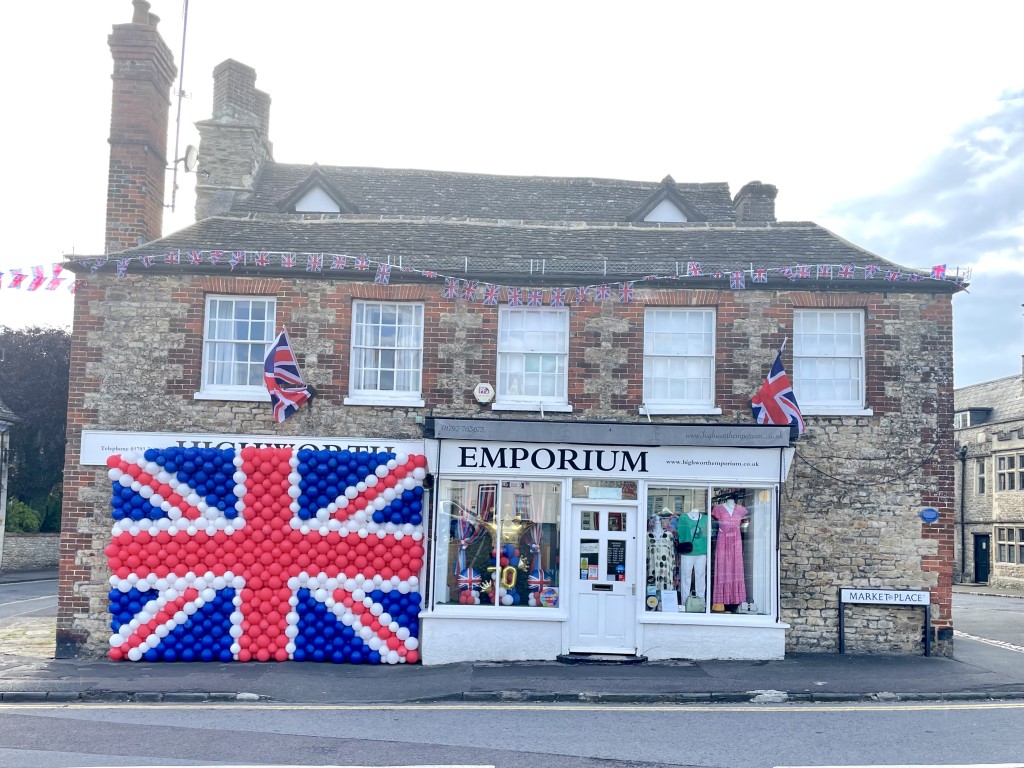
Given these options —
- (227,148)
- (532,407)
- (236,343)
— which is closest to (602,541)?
(532,407)

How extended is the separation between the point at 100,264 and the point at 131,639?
572 centimetres

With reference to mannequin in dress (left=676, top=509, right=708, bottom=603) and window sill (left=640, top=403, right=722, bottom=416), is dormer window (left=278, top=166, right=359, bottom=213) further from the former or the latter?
mannequin in dress (left=676, top=509, right=708, bottom=603)

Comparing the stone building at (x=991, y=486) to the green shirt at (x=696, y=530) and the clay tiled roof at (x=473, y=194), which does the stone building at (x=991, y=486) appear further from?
the green shirt at (x=696, y=530)

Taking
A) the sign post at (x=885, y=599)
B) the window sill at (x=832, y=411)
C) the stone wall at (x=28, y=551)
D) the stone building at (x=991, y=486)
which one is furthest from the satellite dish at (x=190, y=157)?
the stone building at (x=991, y=486)

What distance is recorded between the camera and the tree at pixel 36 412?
1421 inches

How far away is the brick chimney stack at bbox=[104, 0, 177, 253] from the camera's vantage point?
15188 mm

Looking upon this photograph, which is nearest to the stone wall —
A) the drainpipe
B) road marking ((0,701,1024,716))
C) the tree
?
the tree

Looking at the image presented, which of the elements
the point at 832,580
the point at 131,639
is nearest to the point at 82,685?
the point at 131,639

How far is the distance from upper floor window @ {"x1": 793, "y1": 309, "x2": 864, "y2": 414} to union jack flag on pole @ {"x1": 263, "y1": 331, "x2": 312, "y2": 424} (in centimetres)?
779

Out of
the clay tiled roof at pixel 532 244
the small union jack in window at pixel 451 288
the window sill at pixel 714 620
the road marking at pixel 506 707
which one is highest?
the clay tiled roof at pixel 532 244

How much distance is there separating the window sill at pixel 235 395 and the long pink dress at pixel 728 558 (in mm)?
7199

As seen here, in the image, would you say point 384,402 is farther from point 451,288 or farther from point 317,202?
point 317,202

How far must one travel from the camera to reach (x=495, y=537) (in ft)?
45.6

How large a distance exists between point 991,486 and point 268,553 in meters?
33.2
